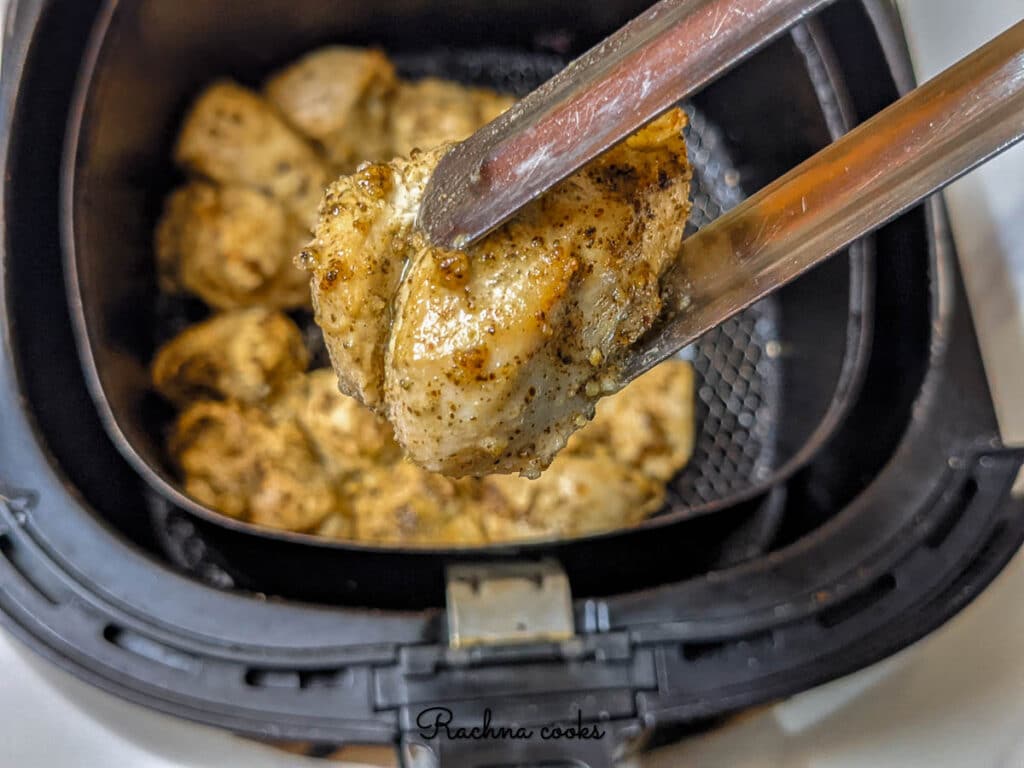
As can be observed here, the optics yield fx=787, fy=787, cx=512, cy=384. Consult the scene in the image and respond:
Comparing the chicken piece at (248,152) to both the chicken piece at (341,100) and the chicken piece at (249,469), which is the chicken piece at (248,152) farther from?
the chicken piece at (249,469)

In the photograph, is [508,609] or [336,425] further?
[336,425]

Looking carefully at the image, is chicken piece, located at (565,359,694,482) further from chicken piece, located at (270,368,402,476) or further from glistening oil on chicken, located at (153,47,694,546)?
chicken piece, located at (270,368,402,476)

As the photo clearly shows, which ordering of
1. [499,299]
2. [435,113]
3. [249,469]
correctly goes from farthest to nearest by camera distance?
[435,113] → [249,469] → [499,299]

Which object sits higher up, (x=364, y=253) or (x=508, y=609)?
(x=364, y=253)

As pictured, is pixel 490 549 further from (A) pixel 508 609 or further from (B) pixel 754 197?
(B) pixel 754 197

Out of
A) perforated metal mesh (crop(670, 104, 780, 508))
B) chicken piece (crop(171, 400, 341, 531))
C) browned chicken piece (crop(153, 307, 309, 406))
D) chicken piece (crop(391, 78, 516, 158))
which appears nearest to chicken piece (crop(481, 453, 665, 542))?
perforated metal mesh (crop(670, 104, 780, 508))

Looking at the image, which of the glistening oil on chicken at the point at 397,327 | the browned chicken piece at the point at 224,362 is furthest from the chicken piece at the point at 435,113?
the browned chicken piece at the point at 224,362

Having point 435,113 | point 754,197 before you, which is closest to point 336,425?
point 435,113
